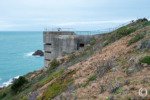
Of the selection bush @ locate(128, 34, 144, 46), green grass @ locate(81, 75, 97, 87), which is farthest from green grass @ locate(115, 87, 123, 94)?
bush @ locate(128, 34, 144, 46)

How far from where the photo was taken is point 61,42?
44250mm

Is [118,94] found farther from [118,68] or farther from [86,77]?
[86,77]

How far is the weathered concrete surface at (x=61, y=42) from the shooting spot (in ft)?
143

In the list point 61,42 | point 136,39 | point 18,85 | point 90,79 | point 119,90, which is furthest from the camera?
point 61,42

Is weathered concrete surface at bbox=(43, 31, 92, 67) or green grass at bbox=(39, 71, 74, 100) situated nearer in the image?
green grass at bbox=(39, 71, 74, 100)

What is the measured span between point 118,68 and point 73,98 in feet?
11.4

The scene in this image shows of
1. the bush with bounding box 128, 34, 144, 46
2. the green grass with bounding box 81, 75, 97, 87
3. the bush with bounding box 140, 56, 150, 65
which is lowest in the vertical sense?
the green grass with bounding box 81, 75, 97, 87

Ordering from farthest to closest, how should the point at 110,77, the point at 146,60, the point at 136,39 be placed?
the point at 136,39 → the point at 146,60 → the point at 110,77

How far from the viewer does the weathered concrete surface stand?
43.7 metres

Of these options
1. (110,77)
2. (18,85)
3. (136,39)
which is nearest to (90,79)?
(110,77)

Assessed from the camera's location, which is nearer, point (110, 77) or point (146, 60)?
point (110, 77)

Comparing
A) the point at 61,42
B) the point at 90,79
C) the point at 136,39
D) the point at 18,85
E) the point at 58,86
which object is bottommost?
the point at 18,85

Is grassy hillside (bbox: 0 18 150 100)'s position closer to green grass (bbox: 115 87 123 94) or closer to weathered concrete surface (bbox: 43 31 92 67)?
green grass (bbox: 115 87 123 94)

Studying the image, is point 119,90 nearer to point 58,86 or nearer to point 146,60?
point 146,60
